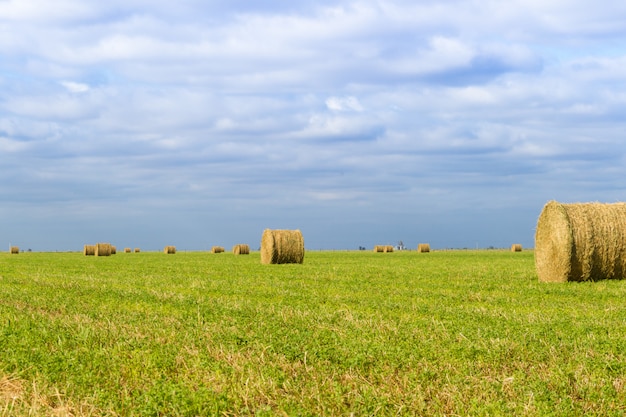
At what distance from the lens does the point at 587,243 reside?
20781 mm

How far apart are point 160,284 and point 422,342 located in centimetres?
1189

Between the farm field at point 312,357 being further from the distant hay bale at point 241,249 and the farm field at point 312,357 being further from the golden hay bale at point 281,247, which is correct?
the distant hay bale at point 241,249

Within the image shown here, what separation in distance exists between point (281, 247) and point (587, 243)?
57.2 ft

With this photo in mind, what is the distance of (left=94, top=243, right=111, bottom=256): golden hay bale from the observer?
6034 cm

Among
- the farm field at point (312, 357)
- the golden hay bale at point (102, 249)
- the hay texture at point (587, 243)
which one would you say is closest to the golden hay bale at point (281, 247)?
the hay texture at point (587, 243)

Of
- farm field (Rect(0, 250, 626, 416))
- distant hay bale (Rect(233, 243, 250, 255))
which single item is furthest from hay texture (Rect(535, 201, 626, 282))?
distant hay bale (Rect(233, 243, 250, 255))

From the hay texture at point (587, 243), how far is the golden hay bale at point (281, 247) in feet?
53.2

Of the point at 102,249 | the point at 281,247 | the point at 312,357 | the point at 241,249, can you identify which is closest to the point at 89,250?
the point at 102,249

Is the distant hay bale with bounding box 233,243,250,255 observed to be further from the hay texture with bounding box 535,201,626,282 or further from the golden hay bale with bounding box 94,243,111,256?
the hay texture with bounding box 535,201,626,282

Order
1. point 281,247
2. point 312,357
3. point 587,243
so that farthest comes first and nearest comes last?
1. point 281,247
2. point 587,243
3. point 312,357

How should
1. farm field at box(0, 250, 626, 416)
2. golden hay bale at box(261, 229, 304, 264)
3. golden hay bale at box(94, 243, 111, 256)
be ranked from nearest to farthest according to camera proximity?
1. farm field at box(0, 250, 626, 416)
2. golden hay bale at box(261, 229, 304, 264)
3. golden hay bale at box(94, 243, 111, 256)

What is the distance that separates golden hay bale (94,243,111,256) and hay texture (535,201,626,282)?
45.7m

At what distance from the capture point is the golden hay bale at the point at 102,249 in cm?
6034

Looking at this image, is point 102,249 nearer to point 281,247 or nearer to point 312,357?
point 281,247
